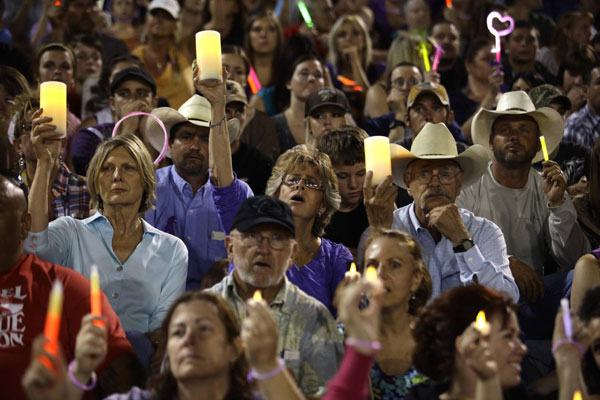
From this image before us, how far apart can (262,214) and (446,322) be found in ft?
2.85

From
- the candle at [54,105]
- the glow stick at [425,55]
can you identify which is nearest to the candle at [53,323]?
the candle at [54,105]

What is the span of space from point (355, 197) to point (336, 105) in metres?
1.02

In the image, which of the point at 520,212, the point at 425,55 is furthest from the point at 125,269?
the point at 425,55

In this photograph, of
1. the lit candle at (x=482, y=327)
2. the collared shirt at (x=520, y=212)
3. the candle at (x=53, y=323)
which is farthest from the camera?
the collared shirt at (x=520, y=212)

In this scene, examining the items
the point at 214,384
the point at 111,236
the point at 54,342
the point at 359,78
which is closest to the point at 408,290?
the point at 214,384

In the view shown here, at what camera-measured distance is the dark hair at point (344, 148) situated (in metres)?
5.66

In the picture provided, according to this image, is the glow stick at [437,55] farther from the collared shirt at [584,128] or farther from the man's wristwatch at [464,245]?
the man's wristwatch at [464,245]

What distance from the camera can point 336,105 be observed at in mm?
6508

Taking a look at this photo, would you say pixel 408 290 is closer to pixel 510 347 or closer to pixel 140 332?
pixel 510 347

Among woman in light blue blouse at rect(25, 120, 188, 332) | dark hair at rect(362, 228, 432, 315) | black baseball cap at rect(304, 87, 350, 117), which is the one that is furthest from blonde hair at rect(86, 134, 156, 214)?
black baseball cap at rect(304, 87, 350, 117)

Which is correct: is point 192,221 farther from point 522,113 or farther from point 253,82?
point 253,82

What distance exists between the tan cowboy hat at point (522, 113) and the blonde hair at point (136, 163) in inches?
89.3

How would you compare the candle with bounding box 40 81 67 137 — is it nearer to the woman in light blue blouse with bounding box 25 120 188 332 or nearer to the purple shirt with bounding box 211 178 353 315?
the woman in light blue blouse with bounding box 25 120 188 332

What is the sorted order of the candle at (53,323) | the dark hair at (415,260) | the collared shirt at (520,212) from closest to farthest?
the candle at (53,323)
the dark hair at (415,260)
the collared shirt at (520,212)
